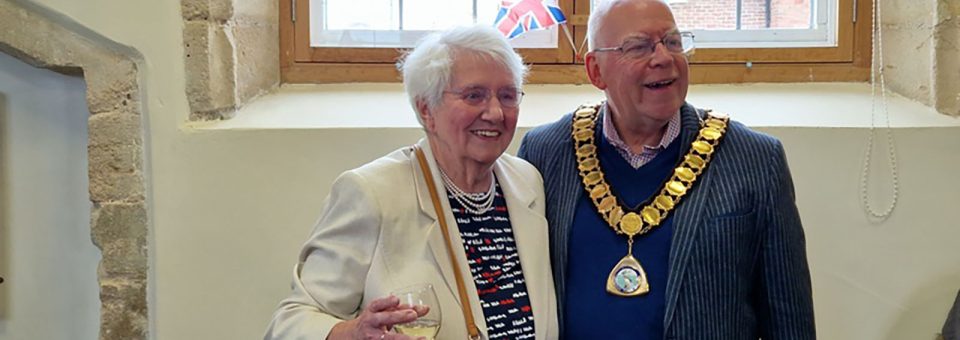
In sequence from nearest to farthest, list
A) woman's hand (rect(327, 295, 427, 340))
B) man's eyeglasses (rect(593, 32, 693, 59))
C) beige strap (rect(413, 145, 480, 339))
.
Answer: woman's hand (rect(327, 295, 427, 340)) < beige strap (rect(413, 145, 480, 339)) < man's eyeglasses (rect(593, 32, 693, 59))

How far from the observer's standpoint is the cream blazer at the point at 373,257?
1604 millimetres

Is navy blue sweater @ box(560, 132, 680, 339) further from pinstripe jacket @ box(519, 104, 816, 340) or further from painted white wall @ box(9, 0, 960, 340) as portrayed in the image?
painted white wall @ box(9, 0, 960, 340)

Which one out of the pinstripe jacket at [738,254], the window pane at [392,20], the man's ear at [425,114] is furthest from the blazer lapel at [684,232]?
the window pane at [392,20]

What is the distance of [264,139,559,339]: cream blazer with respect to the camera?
5.26 ft

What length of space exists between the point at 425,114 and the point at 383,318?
0.44 m

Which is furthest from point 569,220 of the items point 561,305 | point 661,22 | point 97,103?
point 97,103

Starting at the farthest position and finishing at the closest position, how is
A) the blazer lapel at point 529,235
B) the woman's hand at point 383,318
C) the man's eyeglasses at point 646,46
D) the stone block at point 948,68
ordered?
the stone block at point 948,68 < the man's eyeglasses at point 646,46 < the blazer lapel at point 529,235 < the woman's hand at point 383,318

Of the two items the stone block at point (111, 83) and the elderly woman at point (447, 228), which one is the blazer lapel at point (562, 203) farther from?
the stone block at point (111, 83)

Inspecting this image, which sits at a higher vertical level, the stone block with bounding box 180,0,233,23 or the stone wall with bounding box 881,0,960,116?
the stone block with bounding box 180,0,233,23

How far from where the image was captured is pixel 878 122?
8.71ft

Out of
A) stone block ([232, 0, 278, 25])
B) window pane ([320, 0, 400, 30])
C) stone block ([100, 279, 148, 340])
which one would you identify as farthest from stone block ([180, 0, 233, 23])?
stone block ([100, 279, 148, 340])

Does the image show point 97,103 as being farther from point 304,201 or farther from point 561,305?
point 561,305

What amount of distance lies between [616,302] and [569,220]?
180mm

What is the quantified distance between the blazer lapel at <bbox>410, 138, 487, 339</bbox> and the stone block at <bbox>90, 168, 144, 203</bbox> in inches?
46.4
